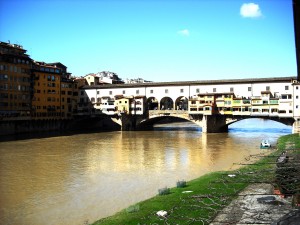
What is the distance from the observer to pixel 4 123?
52.7 metres

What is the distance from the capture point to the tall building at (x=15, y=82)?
53809 mm

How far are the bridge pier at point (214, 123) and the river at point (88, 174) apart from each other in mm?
15220

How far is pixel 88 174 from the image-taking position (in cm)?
2398

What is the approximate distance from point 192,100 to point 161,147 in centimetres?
2071

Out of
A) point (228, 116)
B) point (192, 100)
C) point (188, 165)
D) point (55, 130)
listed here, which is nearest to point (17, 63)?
point (55, 130)

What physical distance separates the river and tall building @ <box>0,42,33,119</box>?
1487 centimetres

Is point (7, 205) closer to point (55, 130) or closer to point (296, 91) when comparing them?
point (296, 91)

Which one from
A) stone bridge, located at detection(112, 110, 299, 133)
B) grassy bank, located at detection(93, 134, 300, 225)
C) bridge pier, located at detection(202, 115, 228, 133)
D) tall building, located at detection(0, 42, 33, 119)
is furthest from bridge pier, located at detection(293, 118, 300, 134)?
tall building, located at detection(0, 42, 33, 119)

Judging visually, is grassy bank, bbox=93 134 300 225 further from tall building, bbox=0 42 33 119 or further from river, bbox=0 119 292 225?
tall building, bbox=0 42 33 119

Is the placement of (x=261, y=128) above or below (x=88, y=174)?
below

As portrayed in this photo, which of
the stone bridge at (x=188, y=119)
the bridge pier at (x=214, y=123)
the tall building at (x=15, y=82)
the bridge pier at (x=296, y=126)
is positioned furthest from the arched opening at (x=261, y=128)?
the tall building at (x=15, y=82)

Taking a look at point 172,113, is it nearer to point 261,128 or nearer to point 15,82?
point 261,128

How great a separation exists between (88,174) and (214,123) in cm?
3668

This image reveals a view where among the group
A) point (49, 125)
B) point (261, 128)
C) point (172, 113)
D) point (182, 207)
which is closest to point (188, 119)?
point (172, 113)
